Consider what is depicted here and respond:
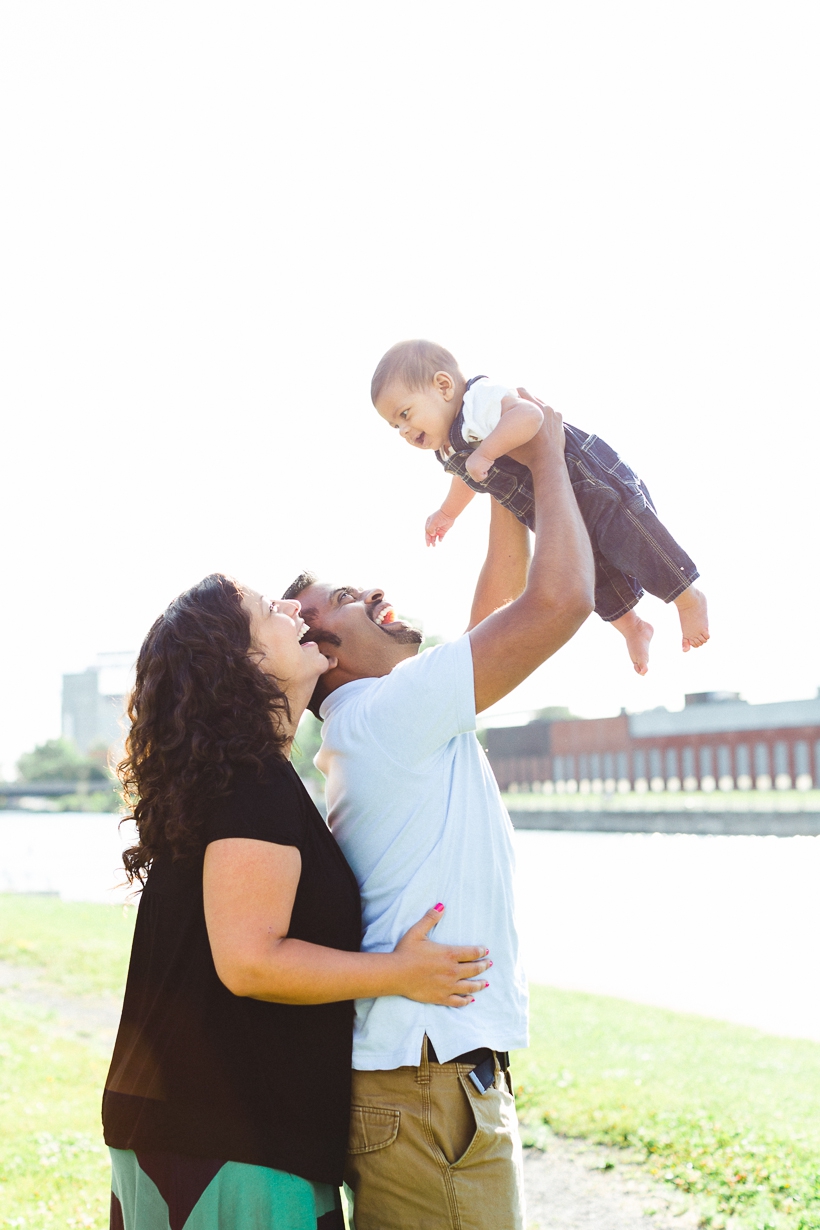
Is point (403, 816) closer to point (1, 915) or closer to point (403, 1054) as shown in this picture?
point (403, 1054)

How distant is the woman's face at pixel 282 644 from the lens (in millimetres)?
2477

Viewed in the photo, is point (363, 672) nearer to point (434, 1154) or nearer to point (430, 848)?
point (430, 848)

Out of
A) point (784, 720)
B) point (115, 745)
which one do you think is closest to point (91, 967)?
point (115, 745)

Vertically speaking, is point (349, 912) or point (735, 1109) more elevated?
point (349, 912)

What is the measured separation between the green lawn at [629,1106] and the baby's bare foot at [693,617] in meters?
2.23

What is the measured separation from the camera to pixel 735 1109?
5.95 meters

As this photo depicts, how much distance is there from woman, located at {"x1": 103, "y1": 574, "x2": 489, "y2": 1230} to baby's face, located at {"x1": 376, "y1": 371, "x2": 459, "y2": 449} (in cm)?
119

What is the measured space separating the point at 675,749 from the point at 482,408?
5792 cm

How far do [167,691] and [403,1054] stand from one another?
95 centimetres

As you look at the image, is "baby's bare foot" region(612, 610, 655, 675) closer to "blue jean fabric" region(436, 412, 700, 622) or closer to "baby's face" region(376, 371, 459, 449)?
"blue jean fabric" region(436, 412, 700, 622)

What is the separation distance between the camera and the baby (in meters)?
2.95

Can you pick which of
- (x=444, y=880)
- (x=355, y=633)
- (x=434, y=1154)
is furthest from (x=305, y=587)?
(x=434, y=1154)

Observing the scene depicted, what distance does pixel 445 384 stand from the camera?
10.7ft

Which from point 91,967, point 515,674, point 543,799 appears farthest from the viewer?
point 543,799
